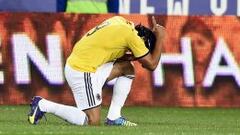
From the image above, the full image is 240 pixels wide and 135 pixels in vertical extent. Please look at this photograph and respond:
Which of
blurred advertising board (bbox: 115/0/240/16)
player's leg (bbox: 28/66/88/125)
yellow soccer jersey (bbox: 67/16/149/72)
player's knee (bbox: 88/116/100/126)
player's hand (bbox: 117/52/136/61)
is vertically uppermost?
yellow soccer jersey (bbox: 67/16/149/72)

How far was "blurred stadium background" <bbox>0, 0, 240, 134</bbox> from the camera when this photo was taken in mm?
15656

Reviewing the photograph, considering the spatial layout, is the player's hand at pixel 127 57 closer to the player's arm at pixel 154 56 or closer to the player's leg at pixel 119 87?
the player's leg at pixel 119 87

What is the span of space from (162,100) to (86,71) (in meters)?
4.46

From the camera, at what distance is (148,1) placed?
2055 centimetres

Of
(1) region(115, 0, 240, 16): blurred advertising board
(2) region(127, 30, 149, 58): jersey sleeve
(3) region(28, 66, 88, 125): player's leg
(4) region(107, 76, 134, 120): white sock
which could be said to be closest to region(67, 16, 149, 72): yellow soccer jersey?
(2) region(127, 30, 149, 58): jersey sleeve

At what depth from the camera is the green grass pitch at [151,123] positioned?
1048 centimetres

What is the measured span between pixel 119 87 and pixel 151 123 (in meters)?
0.89

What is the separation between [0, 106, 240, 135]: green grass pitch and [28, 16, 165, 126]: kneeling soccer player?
0.20 metres

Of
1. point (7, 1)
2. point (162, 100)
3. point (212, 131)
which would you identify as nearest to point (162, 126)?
point (212, 131)

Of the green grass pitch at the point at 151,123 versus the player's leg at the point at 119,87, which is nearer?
the green grass pitch at the point at 151,123

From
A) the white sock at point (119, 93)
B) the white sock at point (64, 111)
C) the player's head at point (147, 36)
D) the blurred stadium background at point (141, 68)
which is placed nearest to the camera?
the white sock at point (64, 111)

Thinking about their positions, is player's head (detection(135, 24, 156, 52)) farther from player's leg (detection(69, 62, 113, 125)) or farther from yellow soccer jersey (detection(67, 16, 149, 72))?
player's leg (detection(69, 62, 113, 125))

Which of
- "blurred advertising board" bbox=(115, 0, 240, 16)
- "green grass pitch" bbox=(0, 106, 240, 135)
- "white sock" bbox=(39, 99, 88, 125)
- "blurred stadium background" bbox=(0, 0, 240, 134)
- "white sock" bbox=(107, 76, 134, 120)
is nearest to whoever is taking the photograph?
"green grass pitch" bbox=(0, 106, 240, 135)

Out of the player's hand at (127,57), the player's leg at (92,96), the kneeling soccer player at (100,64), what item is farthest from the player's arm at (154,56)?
the player's leg at (92,96)
